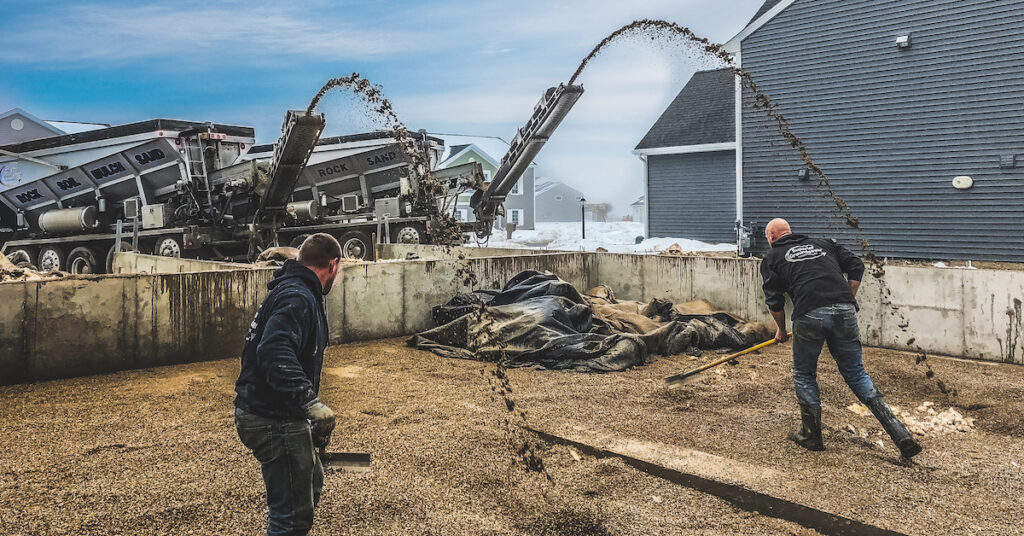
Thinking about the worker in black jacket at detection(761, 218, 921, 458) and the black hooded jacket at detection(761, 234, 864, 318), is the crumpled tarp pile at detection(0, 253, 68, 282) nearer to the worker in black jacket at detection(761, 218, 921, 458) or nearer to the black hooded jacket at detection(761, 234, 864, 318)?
the black hooded jacket at detection(761, 234, 864, 318)

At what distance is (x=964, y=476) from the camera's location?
147 inches

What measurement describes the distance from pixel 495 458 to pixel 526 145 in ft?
39.6

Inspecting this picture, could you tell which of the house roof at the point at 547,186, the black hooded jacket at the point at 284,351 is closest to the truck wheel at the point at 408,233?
the black hooded jacket at the point at 284,351

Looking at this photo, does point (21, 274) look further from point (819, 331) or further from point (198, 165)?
point (819, 331)

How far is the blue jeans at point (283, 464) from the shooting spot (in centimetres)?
236

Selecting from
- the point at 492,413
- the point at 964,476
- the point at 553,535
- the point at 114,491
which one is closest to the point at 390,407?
the point at 492,413

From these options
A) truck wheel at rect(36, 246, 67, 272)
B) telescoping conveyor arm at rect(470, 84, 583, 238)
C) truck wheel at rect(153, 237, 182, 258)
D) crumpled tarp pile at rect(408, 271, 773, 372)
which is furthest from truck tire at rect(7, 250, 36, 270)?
crumpled tarp pile at rect(408, 271, 773, 372)

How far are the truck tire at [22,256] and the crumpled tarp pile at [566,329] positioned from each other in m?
12.9

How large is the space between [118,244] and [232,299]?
32.6 feet

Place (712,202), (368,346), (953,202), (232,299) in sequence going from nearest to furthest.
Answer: (232,299)
(368,346)
(953,202)
(712,202)

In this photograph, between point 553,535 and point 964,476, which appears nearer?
point 553,535

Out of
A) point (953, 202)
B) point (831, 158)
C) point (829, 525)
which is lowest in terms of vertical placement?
point (829, 525)

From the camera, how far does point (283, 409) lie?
2.35 metres

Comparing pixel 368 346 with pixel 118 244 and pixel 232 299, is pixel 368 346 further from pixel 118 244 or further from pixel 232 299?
pixel 118 244
